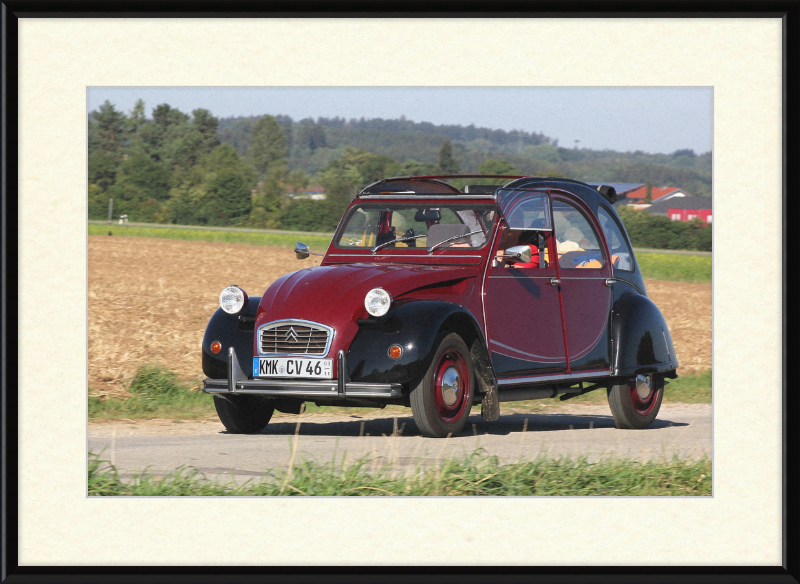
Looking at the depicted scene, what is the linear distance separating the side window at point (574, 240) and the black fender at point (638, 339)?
521 millimetres

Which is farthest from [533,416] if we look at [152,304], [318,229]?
[318,229]

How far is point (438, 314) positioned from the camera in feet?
26.7

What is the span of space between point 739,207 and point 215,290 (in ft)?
57.7

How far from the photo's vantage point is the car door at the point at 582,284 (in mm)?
9688

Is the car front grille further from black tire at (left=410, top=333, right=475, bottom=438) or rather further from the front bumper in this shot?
black tire at (left=410, top=333, right=475, bottom=438)

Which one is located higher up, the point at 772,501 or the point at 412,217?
the point at 412,217

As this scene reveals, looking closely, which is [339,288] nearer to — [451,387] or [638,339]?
[451,387]

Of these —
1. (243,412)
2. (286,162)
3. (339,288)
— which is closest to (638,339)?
(339,288)

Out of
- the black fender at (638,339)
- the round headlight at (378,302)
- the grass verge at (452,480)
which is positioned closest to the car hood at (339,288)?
the round headlight at (378,302)

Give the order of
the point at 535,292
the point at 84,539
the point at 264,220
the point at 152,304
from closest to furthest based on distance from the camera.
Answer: the point at 84,539 < the point at 535,292 < the point at 152,304 < the point at 264,220

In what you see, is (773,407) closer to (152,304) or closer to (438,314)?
(438,314)

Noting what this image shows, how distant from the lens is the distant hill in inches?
968

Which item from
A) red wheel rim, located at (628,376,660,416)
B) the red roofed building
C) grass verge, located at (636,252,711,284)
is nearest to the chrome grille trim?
red wheel rim, located at (628,376,660,416)

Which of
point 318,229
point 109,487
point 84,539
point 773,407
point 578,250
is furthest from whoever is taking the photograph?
point 318,229
